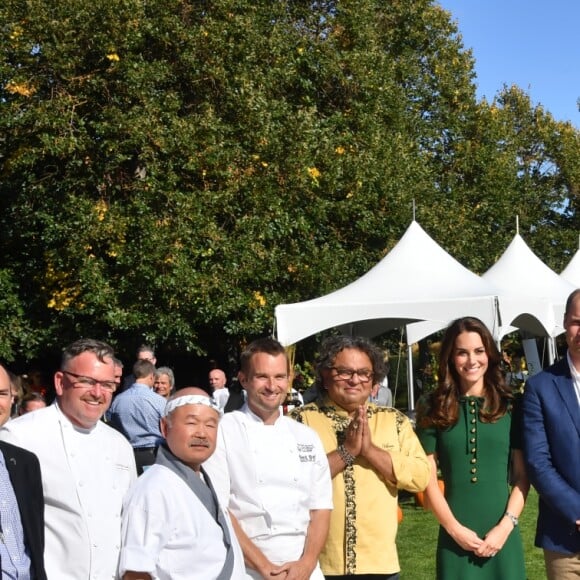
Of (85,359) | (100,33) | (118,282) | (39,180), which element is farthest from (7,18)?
(85,359)

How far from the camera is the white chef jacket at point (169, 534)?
3.35 m

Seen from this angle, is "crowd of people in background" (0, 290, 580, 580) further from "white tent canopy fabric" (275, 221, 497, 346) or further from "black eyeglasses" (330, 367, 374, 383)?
"white tent canopy fabric" (275, 221, 497, 346)

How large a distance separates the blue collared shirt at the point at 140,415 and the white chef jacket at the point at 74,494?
5.79 metres

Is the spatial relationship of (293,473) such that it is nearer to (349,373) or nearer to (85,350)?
(349,373)

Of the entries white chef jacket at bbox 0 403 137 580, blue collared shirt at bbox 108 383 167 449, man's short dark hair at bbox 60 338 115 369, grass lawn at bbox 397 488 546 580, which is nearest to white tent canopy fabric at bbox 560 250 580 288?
grass lawn at bbox 397 488 546 580

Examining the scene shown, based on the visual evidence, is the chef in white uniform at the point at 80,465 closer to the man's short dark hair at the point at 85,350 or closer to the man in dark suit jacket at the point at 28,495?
the man's short dark hair at the point at 85,350

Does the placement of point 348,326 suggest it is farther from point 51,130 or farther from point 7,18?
point 7,18

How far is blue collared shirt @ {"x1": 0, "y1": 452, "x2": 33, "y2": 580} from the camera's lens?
3.25 m

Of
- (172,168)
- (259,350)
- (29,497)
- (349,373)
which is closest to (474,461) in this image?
(349,373)

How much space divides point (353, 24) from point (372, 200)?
4.02 m

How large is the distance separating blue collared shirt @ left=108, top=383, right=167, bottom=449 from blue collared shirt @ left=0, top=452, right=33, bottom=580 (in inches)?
243

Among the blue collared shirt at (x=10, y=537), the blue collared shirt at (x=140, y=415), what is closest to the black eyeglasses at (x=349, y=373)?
the blue collared shirt at (x=10, y=537)

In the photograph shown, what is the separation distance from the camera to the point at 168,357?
74.5 feet

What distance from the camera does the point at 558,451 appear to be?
427 centimetres
